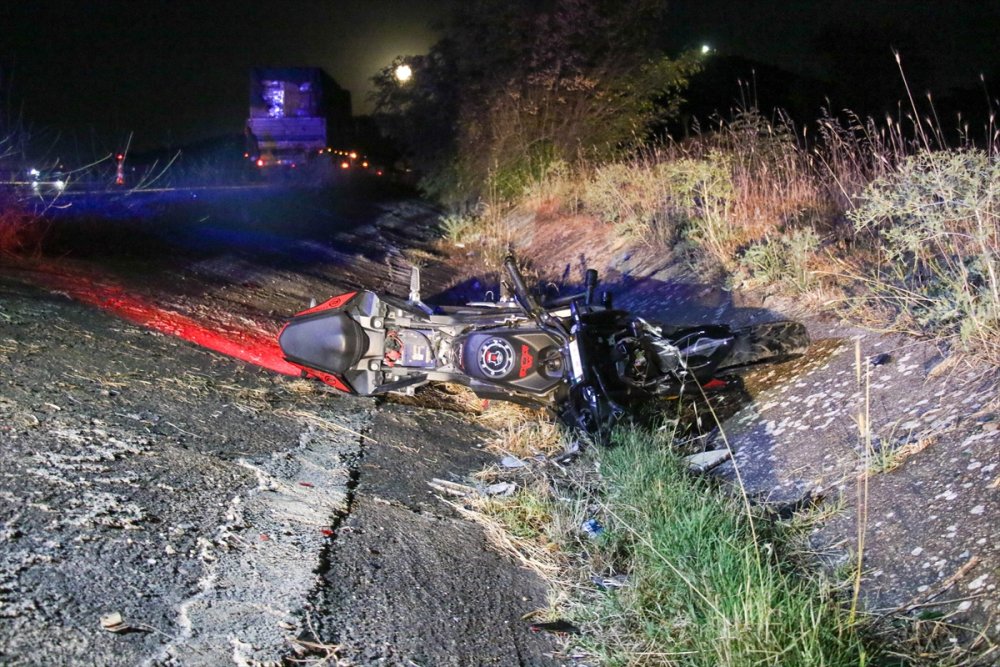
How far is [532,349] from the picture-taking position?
5406 millimetres

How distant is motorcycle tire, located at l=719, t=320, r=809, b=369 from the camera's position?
548 cm

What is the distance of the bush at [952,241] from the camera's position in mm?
4176

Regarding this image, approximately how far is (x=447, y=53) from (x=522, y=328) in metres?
16.2

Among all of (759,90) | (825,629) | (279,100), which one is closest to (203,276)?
(825,629)

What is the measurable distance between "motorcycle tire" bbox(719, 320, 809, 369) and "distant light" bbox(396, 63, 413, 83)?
1783 cm

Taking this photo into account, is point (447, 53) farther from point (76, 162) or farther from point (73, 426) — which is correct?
point (73, 426)

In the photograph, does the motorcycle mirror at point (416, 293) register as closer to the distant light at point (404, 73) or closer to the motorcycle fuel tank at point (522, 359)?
the motorcycle fuel tank at point (522, 359)

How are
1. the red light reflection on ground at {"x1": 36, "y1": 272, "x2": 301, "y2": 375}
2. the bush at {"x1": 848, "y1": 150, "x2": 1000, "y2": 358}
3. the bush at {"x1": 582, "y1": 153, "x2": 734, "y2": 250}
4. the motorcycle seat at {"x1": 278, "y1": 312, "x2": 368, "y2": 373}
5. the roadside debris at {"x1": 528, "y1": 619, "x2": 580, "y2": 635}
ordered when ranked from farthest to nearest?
1. the bush at {"x1": 582, "y1": 153, "x2": 734, "y2": 250}
2. the red light reflection on ground at {"x1": 36, "y1": 272, "x2": 301, "y2": 375}
3. the motorcycle seat at {"x1": 278, "y1": 312, "x2": 368, "y2": 373}
4. the bush at {"x1": 848, "y1": 150, "x2": 1000, "y2": 358}
5. the roadside debris at {"x1": 528, "y1": 619, "x2": 580, "y2": 635}

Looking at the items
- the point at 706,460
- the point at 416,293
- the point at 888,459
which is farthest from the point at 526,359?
the point at 888,459

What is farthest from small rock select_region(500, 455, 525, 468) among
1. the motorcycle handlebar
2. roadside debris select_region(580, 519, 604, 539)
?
roadside debris select_region(580, 519, 604, 539)

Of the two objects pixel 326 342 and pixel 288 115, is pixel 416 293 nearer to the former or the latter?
pixel 326 342

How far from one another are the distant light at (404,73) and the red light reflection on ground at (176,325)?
1546 centimetres

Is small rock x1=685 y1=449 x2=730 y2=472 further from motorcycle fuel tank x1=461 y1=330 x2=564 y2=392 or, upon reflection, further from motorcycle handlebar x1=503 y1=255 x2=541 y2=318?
motorcycle handlebar x1=503 y1=255 x2=541 y2=318

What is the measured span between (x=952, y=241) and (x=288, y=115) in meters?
31.3
